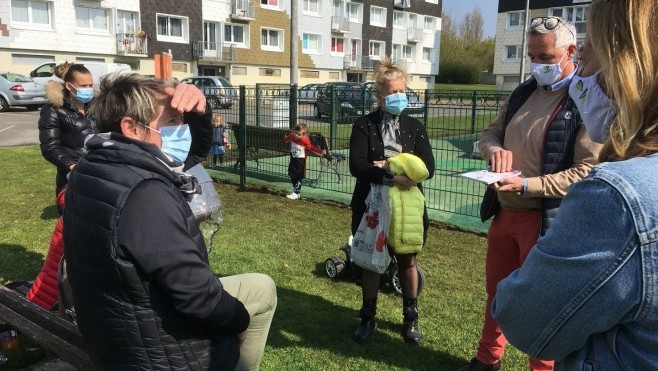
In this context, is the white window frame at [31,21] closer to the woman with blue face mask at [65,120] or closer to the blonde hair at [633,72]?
the woman with blue face mask at [65,120]

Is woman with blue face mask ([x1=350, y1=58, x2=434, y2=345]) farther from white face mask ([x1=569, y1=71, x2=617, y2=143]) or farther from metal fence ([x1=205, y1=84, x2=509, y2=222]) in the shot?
metal fence ([x1=205, y1=84, x2=509, y2=222])

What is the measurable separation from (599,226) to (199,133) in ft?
8.24

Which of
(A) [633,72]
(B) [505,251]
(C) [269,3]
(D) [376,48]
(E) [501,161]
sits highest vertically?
(C) [269,3]

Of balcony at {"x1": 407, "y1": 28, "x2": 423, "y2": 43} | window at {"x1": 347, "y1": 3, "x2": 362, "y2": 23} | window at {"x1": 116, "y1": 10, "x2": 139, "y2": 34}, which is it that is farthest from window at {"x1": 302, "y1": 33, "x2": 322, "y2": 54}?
window at {"x1": 116, "y1": 10, "x2": 139, "y2": 34}

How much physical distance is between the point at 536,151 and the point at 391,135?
1.14m

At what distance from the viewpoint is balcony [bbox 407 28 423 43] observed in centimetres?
5753

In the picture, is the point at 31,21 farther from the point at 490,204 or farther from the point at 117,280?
the point at 117,280

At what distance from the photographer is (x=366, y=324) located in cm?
396

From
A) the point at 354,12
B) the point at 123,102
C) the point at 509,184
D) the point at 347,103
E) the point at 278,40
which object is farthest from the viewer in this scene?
the point at 354,12

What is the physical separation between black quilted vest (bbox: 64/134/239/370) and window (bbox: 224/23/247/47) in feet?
139

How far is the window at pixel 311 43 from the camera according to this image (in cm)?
4716

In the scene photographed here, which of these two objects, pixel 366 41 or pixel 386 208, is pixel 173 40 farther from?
pixel 386 208

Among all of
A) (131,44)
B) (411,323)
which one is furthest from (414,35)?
(411,323)

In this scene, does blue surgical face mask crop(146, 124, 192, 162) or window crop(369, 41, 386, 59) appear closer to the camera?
blue surgical face mask crop(146, 124, 192, 162)
